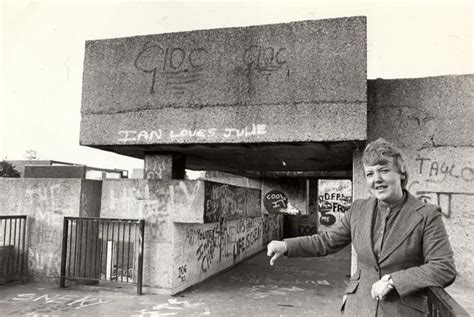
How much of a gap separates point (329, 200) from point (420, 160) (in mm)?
28330

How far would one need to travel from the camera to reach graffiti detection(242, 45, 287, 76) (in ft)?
21.6

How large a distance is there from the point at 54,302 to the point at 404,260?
675cm

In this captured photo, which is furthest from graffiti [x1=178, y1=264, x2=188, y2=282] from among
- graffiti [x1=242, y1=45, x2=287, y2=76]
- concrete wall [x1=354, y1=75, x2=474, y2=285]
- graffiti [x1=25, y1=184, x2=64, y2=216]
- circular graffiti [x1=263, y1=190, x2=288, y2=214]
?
circular graffiti [x1=263, y1=190, x2=288, y2=214]

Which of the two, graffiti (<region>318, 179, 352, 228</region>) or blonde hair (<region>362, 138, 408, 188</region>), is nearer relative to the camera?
blonde hair (<region>362, 138, 408, 188</region>)

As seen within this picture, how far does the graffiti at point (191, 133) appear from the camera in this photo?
664 centimetres

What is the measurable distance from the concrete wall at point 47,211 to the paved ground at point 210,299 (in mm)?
479

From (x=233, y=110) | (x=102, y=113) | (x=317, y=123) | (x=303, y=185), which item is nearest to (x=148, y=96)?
(x=102, y=113)

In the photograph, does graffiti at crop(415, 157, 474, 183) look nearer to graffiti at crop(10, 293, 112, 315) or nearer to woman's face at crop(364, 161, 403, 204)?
woman's face at crop(364, 161, 403, 204)

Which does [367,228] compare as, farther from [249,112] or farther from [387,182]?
[249,112]

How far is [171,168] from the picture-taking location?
28.3 ft

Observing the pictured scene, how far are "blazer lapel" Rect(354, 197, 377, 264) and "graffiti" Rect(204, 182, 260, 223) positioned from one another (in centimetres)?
561

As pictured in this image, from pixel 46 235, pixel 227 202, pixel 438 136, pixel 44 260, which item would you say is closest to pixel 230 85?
pixel 438 136

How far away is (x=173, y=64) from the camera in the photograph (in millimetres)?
7152

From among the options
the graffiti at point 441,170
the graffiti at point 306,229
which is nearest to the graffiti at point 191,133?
the graffiti at point 441,170
